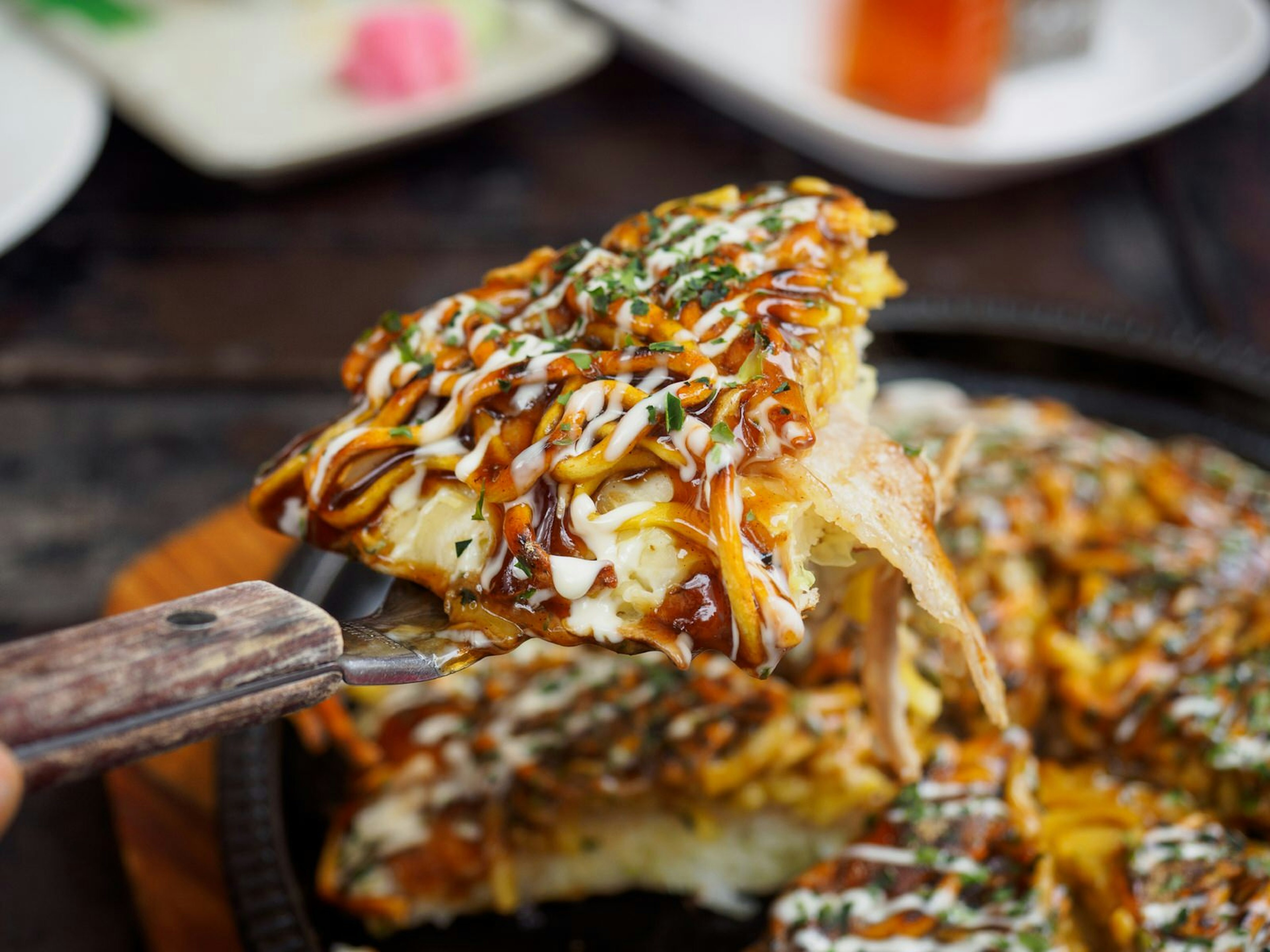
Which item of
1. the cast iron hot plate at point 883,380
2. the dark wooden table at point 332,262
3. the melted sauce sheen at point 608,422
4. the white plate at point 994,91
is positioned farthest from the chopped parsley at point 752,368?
the white plate at point 994,91

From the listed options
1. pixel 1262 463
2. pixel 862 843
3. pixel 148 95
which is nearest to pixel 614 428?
pixel 862 843

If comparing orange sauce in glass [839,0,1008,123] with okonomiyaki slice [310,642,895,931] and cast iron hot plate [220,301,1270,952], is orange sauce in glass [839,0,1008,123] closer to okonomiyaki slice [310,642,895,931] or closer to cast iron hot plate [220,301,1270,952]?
cast iron hot plate [220,301,1270,952]

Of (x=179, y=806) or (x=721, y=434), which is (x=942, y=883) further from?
(x=179, y=806)

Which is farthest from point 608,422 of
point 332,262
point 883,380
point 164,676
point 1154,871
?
point 332,262

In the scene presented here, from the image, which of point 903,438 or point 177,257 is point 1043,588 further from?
point 177,257

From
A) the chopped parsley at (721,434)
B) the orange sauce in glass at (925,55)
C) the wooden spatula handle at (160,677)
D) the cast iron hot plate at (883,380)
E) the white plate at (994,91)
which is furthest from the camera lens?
the orange sauce in glass at (925,55)

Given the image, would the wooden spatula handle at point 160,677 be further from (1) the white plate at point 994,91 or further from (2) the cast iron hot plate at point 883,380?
(1) the white plate at point 994,91

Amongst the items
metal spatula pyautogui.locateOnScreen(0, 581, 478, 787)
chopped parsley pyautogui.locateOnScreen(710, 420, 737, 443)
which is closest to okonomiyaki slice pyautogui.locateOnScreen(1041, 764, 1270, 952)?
chopped parsley pyautogui.locateOnScreen(710, 420, 737, 443)
